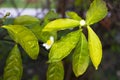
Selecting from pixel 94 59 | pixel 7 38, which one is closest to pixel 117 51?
pixel 7 38

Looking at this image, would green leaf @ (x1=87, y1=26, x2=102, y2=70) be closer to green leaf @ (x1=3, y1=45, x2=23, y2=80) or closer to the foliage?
the foliage

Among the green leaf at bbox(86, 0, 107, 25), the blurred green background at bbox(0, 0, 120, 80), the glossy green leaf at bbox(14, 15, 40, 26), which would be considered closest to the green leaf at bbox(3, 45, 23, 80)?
the glossy green leaf at bbox(14, 15, 40, 26)

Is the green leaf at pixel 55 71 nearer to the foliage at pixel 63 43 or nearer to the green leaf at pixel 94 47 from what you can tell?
the foliage at pixel 63 43

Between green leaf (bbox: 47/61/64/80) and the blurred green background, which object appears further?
the blurred green background

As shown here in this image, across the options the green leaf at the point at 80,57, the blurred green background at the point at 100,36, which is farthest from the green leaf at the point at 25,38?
the blurred green background at the point at 100,36

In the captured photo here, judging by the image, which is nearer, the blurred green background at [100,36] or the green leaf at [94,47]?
the green leaf at [94,47]
